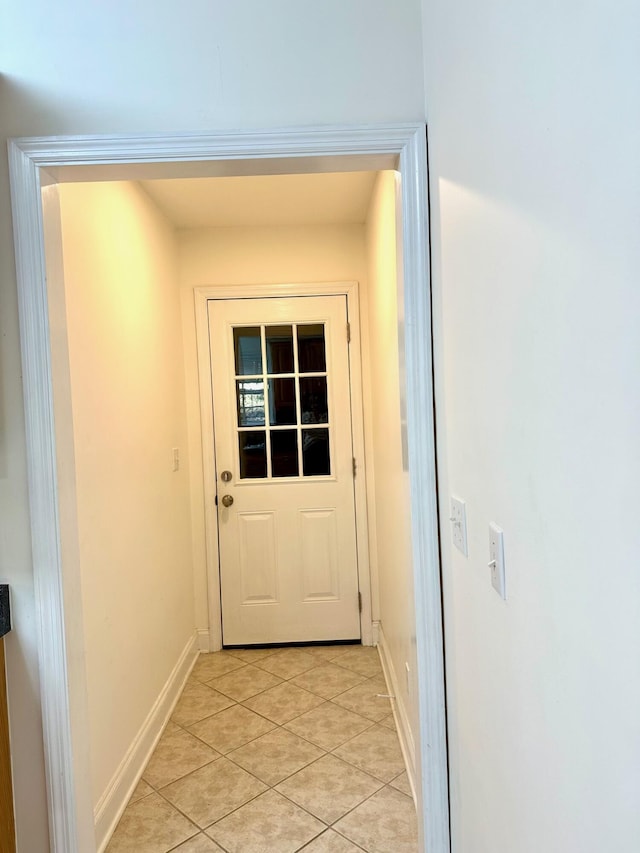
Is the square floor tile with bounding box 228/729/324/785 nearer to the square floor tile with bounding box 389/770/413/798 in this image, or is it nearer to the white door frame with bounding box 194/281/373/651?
the square floor tile with bounding box 389/770/413/798

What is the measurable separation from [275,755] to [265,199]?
8.33 feet

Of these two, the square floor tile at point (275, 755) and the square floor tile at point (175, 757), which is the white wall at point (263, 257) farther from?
the square floor tile at point (275, 755)

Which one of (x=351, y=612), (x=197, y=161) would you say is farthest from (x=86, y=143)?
(x=351, y=612)

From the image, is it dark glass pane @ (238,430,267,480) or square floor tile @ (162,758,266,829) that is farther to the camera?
dark glass pane @ (238,430,267,480)

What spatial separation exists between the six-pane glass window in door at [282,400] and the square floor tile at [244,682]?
1.07 metres

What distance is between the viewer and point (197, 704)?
8.62 feet

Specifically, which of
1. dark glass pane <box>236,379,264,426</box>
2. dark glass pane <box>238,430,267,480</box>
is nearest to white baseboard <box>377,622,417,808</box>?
dark glass pane <box>238,430,267,480</box>

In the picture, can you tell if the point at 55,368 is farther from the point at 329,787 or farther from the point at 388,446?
the point at 329,787

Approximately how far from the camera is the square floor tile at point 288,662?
9.59 feet

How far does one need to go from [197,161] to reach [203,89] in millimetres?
173

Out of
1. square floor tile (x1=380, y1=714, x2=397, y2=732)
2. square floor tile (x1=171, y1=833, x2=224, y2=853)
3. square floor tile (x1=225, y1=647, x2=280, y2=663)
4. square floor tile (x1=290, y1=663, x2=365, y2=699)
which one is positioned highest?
square floor tile (x1=171, y1=833, x2=224, y2=853)

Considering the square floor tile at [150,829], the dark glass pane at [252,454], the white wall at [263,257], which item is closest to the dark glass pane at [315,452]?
the dark glass pane at [252,454]

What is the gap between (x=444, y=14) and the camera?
115 centimetres

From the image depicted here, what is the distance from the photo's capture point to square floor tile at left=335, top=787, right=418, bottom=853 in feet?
5.61
